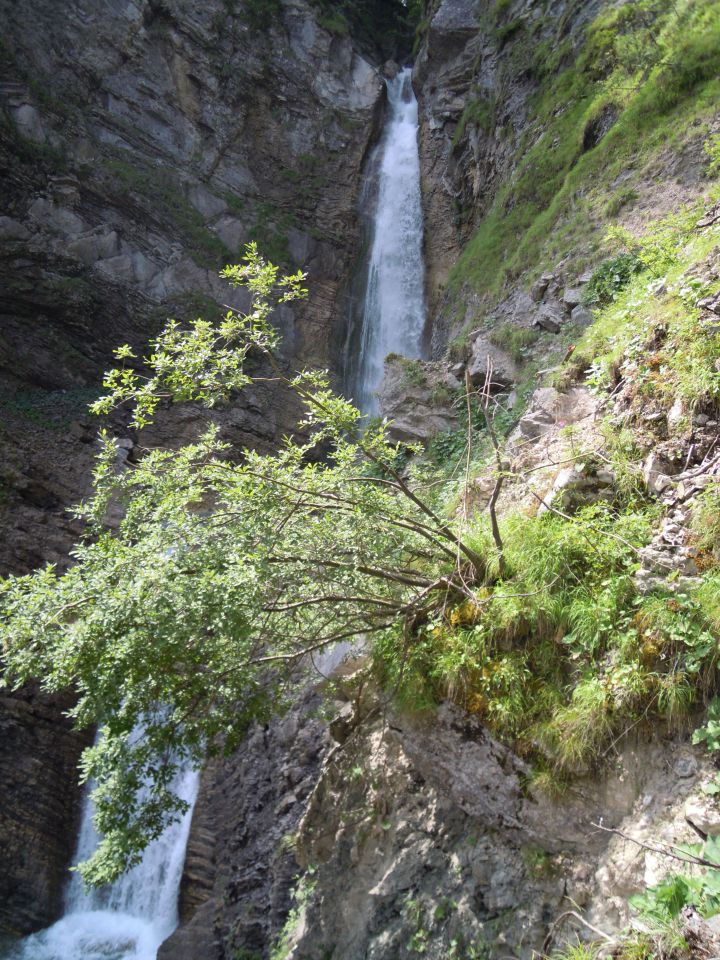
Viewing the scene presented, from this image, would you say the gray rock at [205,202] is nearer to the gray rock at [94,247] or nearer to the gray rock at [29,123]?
the gray rock at [94,247]

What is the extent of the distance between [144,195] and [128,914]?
52.4ft

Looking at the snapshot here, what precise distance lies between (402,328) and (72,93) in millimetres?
10702

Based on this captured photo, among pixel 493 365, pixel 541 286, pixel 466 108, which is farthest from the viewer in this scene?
pixel 466 108

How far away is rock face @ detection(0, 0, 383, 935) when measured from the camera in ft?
48.9

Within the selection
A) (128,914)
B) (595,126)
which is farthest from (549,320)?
(128,914)

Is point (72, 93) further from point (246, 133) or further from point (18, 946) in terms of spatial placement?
point (18, 946)

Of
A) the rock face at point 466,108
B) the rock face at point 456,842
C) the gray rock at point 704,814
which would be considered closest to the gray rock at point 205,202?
→ the rock face at point 466,108

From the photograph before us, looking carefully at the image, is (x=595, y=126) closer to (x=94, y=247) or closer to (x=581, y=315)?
(x=581, y=315)

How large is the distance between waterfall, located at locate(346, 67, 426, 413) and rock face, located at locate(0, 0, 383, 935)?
0.75 m

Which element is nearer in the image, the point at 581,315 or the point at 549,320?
the point at 581,315

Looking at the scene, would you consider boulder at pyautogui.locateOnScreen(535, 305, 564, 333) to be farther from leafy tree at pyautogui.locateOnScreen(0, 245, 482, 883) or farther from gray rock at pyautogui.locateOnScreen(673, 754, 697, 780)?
gray rock at pyautogui.locateOnScreen(673, 754, 697, 780)

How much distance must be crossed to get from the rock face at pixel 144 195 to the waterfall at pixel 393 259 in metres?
0.75

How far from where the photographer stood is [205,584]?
4.51m

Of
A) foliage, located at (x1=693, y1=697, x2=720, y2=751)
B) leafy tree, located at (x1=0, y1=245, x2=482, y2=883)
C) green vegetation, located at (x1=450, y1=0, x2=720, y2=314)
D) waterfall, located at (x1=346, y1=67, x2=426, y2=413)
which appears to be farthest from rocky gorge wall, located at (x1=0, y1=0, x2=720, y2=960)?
leafy tree, located at (x1=0, y1=245, x2=482, y2=883)
